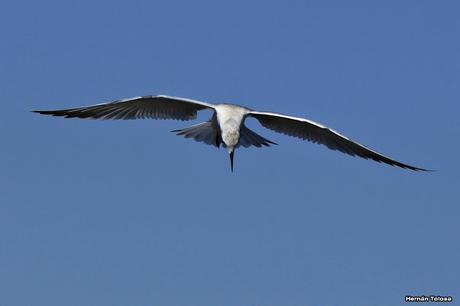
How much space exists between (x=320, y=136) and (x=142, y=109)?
→ 180 inches

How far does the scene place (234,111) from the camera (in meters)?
17.5

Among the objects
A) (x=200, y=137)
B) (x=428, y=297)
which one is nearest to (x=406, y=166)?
(x=428, y=297)

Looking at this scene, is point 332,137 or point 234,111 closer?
point 234,111

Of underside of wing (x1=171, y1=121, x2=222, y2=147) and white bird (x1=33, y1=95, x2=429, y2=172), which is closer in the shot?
white bird (x1=33, y1=95, x2=429, y2=172)

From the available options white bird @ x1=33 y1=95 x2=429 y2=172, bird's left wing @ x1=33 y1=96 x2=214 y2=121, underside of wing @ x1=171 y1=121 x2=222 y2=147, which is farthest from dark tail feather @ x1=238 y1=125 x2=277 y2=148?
bird's left wing @ x1=33 y1=96 x2=214 y2=121

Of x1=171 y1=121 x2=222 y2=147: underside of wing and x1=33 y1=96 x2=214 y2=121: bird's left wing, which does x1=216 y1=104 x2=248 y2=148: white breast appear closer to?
x1=33 y1=96 x2=214 y2=121: bird's left wing

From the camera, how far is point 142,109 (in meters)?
18.4

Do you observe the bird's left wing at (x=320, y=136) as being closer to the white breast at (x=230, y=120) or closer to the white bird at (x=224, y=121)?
the white bird at (x=224, y=121)

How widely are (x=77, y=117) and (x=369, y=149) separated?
7.22 meters

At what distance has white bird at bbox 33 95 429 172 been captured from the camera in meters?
17.5

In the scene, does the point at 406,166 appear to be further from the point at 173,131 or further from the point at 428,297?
the point at 173,131

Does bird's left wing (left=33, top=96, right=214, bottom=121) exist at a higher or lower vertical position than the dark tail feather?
higher

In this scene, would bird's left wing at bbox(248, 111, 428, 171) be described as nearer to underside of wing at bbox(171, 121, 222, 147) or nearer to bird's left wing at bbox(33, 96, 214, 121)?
underside of wing at bbox(171, 121, 222, 147)

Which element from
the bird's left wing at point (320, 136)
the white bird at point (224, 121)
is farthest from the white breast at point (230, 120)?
the bird's left wing at point (320, 136)
